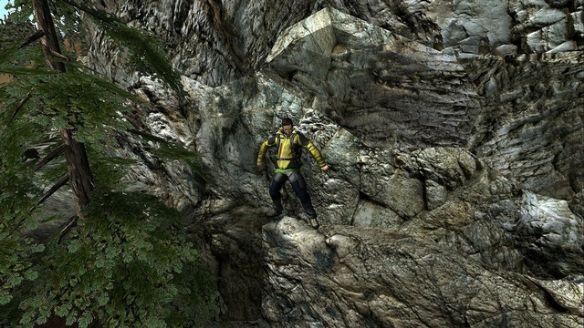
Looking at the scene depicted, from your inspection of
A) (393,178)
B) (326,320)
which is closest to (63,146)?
(326,320)

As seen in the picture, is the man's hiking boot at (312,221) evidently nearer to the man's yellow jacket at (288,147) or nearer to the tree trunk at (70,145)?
the man's yellow jacket at (288,147)

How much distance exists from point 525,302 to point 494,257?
1.28m

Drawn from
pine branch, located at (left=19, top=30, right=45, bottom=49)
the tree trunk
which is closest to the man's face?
the tree trunk

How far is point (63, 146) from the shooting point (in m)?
6.30

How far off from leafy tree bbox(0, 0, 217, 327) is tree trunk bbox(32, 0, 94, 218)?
0.07ft

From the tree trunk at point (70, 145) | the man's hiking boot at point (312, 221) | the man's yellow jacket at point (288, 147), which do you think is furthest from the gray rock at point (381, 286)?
the tree trunk at point (70, 145)

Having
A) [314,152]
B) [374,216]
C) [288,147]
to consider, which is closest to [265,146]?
[288,147]

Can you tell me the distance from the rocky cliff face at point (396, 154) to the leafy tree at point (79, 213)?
3.62m

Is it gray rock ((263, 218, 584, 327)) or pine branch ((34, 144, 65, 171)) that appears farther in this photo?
gray rock ((263, 218, 584, 327))

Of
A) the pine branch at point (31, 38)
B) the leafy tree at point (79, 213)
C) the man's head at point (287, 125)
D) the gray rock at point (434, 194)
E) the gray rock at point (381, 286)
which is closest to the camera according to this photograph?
the leafy tree at point (79, 213)

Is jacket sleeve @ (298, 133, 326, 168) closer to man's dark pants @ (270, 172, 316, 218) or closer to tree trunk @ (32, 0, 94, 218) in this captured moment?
man's dark pants @ (270, 172, 316, 218)

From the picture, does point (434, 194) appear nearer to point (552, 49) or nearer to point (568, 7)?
point (552, 49)

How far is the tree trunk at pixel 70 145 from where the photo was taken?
5.82 meters

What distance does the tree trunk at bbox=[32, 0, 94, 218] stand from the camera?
582 centimetres
